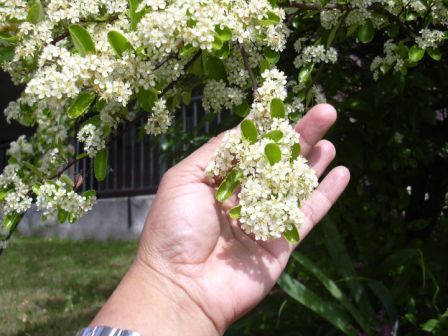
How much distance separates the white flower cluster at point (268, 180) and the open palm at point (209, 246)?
0.23 m

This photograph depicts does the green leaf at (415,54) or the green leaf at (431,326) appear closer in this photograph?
the green leaf at (415,54)

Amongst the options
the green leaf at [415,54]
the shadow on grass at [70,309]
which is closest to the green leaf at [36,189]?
the green leaf at [415,54]

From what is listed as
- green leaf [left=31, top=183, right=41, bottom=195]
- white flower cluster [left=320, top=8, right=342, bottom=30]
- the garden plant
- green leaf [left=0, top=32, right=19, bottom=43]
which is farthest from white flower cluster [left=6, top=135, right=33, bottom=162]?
white flower cluster [left=320, top=8, right=342, bottom=30]

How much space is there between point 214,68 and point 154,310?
625 mm

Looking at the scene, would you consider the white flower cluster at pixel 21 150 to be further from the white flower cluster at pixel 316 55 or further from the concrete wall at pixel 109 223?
the concrete wall at pixel 109 223

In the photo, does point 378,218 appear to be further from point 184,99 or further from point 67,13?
point 67,13

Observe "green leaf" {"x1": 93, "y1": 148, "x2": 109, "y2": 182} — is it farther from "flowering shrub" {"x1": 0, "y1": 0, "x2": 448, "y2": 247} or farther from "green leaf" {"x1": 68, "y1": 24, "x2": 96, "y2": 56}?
"green leaf" {"x1": 68, "y1": 24, "x2": 96, "y2": 56}

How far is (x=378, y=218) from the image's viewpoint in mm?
2982

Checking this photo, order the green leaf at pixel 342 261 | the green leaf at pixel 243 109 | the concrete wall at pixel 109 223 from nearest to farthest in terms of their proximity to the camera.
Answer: the green leaf at pixel 243 109, the green leaf at pixel 342 261, the concrete wall at pixel 109 223

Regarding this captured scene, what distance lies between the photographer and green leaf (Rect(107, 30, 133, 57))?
4.22 ft

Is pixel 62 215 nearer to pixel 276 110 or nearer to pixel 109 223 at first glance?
pixel 276 110

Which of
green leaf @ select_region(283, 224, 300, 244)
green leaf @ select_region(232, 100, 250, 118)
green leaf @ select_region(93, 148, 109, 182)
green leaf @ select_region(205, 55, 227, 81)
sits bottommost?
green leaf @ select_region(283, 224, 300, 244)

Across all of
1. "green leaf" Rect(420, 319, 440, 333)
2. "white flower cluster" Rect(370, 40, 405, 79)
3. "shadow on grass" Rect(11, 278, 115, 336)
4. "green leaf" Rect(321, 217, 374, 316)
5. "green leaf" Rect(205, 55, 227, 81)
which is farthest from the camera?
"shadow on grass" Rect(11, 278, 115, 336)

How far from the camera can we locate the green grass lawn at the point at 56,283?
391 cm
